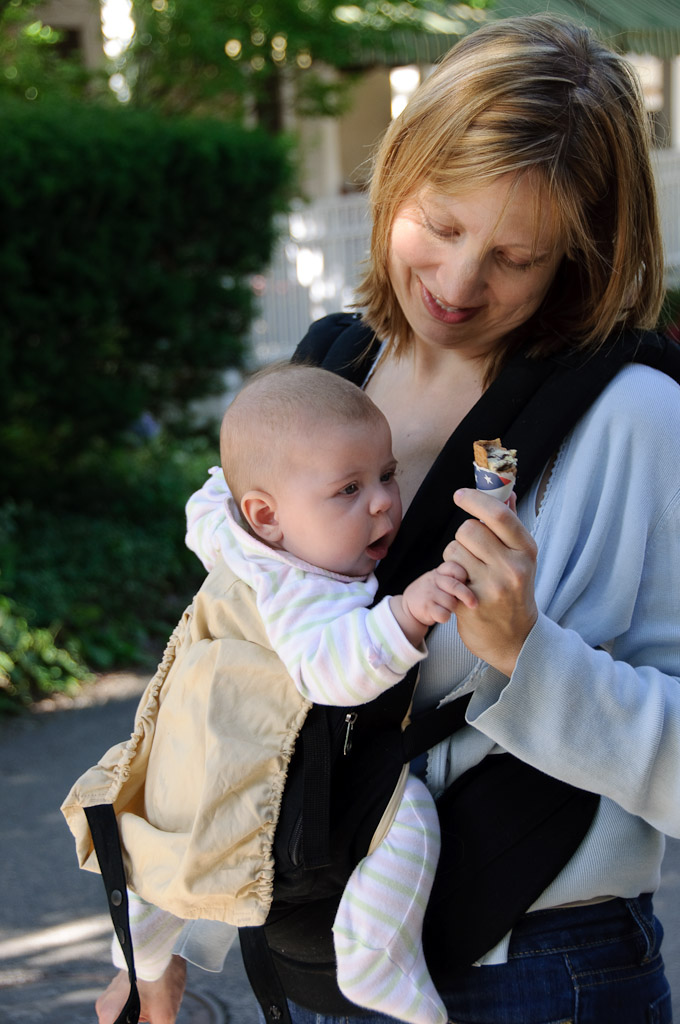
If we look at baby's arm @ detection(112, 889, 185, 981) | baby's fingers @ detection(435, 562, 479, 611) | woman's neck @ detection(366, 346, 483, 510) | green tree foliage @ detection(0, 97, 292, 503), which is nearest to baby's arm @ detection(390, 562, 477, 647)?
baby's fingers @ detection(435, 562, 479, 611)

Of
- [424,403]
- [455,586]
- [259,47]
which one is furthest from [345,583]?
[259,47]

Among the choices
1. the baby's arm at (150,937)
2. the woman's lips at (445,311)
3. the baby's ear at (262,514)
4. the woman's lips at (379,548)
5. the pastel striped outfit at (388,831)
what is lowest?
the baby's arm at (150,937)

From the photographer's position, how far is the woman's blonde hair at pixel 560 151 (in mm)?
1609

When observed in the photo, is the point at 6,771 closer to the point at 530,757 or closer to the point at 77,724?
the point at 77,724

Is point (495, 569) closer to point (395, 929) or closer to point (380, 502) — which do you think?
point (380, 502)

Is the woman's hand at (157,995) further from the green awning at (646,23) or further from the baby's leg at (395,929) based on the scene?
the green awning at (646,23)

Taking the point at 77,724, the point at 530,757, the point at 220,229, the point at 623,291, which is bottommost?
the point at 77,724

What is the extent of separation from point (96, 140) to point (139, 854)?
18.1ft

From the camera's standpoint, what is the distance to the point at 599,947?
1.59 meters

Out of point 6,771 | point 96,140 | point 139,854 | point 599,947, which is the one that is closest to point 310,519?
point 139,854

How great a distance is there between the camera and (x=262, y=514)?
5.72ft

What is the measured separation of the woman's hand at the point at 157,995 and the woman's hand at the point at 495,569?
0.96 meters

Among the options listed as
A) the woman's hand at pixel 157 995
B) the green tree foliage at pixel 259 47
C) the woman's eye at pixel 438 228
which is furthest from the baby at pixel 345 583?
the green tree foliage at pixel 259 47

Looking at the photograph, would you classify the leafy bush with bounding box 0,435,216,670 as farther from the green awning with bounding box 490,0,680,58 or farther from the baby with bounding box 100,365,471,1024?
the green awning with bounding box 490,0,680,58
